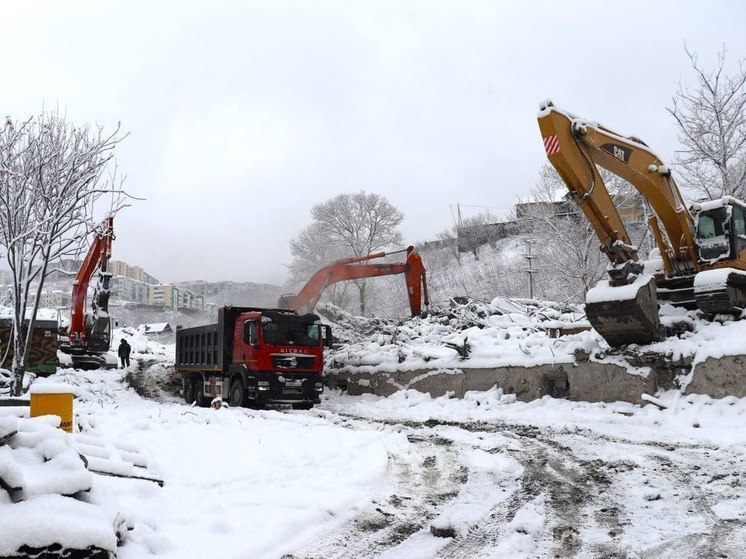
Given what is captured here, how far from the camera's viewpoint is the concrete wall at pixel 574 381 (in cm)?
1118

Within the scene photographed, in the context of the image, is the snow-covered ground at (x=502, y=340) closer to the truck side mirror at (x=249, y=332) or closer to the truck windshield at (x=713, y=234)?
the truck windshield at (x=713, y=234)

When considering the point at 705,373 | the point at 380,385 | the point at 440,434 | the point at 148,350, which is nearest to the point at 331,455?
the point at 440,434

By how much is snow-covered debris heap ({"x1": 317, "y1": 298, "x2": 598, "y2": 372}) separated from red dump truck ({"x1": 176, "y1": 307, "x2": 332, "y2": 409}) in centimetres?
238

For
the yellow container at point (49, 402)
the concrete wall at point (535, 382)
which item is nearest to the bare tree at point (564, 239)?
the concrete wall at point (535, 382)

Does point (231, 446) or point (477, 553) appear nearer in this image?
point (477, 553)

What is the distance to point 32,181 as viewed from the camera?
34.9ft

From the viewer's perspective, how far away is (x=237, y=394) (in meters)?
16.9

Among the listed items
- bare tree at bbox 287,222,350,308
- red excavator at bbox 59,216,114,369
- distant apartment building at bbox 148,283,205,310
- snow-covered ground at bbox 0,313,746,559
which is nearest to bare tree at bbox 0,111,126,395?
snow-covered ground at bbox 0,313,746,559

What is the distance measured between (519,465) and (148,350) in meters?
38.2

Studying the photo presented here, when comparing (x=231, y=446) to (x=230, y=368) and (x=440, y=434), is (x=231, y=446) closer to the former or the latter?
(x=440, y=434)

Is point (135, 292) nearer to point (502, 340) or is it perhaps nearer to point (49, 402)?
point (502, 340)

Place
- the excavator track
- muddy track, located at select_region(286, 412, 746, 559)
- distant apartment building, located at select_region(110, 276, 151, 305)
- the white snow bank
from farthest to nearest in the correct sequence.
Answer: distant apartment building, located at select_region(110, 276, 151, 305) → the excavator track → muddy track, located at select_region(286, 412, 746, 559) → the white snow bank

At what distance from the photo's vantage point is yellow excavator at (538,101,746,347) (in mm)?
12008

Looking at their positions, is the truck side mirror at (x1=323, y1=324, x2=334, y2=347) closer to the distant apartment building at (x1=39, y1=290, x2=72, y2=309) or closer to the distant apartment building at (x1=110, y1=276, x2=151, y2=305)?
the distant apartment building at (x1=39, y1=290, x2=72, y2=309)
